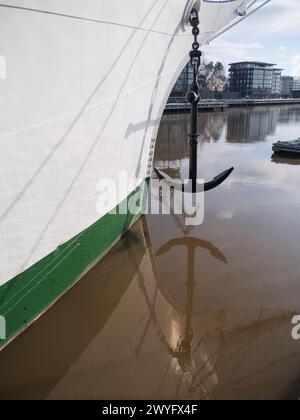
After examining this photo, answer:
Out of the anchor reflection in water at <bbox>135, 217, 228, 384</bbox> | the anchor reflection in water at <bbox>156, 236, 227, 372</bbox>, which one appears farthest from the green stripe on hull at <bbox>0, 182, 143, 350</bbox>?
the anchor reflection in water at <bbox>156, 236, 227, 372</bbox>

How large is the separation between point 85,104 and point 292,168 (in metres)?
9.45

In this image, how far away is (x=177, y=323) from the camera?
4152mm

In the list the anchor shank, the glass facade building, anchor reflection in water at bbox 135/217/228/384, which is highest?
the glass facade building

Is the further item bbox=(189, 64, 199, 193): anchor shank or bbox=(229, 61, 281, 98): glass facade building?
bbox=(229, 61, 281, 98): glass facade building

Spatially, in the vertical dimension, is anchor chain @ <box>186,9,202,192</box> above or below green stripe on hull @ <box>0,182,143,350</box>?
above

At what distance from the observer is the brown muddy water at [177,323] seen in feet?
10.7

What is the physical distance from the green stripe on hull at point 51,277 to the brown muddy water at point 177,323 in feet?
0.53

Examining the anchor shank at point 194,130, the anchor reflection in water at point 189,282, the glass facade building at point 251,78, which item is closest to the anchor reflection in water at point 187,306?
the anchor reflection in water at point 189,282

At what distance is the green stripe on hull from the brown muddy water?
0.53 feet

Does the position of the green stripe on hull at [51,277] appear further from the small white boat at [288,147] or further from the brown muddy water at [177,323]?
the small white boat at [288,147]

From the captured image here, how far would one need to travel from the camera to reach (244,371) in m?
3.37

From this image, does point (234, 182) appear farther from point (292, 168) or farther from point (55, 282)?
point (55, 282)

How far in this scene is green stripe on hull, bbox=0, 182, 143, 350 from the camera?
3.50 m

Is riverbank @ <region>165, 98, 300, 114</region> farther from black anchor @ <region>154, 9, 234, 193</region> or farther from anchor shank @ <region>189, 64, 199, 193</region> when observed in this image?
anchor shank @ <region>189, 64, 199, 193</region>
